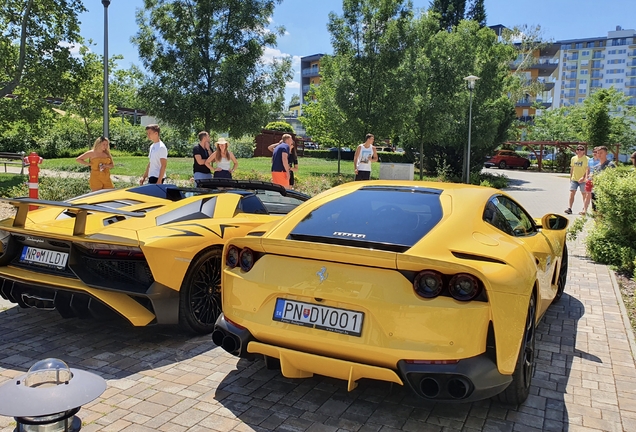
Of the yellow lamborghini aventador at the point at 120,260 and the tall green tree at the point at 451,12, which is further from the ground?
the tall green tree at the point at 451,12

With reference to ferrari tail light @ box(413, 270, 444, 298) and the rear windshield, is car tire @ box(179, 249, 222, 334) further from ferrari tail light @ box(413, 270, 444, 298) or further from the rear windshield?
ferrari tail light @ box(413, 270, 444, 298)

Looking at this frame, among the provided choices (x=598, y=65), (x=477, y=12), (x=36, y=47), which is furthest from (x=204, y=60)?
(x=598, y=65)

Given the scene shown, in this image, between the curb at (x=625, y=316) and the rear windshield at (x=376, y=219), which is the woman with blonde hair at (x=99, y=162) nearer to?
the rear windshield at (x=376, y=219)

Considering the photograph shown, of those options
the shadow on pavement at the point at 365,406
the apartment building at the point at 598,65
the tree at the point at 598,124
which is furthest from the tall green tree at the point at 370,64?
the apartment building at the point at 598,65

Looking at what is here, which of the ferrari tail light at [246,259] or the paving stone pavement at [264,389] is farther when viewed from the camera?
the ferrari tail light at [246,259]

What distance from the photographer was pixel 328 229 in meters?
3.32

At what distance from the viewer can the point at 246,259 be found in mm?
3324

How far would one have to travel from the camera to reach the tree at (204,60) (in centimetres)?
1562

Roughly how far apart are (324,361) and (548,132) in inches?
2373

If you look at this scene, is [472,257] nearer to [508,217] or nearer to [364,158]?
[508,217]

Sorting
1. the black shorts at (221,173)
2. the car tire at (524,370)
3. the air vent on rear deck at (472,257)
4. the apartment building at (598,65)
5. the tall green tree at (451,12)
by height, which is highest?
the apartment building at (598,65)

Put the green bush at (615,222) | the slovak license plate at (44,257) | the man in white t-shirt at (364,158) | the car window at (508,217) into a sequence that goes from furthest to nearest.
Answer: the man in white t-shirt at (364,158), the green bush at (615,222), the slovak license plate at (44,257), the car window at (508,217)

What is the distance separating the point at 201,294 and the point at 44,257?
49.0 inches

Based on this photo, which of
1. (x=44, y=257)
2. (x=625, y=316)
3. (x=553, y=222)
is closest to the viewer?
(x=44, y=257)
